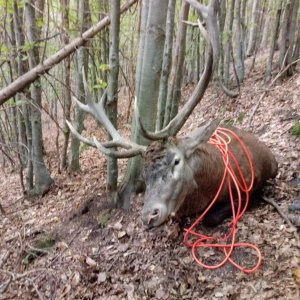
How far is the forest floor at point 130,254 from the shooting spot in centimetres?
345

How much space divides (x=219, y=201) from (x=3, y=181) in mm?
8209

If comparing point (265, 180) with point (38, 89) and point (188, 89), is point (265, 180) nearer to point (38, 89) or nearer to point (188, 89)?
point (38, 89)

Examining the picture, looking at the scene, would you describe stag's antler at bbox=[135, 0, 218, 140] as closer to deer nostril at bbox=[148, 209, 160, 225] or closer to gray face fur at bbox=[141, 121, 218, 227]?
gray face fur at bbox=[141, 121, 218, 227]

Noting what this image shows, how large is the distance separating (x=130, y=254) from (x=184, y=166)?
1178 mm

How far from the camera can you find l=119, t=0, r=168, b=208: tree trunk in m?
4.53

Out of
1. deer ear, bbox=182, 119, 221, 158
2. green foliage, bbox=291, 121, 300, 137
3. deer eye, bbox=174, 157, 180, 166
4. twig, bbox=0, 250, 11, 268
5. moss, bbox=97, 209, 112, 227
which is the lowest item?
twig, bbox=0, 250, 11, 268

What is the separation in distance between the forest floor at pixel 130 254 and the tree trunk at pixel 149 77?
0.27 m

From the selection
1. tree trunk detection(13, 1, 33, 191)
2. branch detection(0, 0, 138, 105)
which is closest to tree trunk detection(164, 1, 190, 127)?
branch detection(0, 0, 138, 105)

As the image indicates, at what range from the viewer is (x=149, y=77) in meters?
4.68

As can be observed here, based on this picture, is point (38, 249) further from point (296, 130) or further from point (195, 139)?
point (296, 130)

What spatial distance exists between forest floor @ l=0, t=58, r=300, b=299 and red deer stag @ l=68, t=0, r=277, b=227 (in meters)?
0.42

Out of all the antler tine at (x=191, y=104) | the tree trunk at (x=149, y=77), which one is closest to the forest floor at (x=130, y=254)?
the tree trunk at (x=149, y=77)

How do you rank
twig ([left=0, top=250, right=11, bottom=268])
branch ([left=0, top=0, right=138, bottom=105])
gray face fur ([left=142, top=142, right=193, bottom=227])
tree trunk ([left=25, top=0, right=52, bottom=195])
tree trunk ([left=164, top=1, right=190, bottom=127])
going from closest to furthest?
gray face fur ([left=142, top=142, right=193, bottom=227]), twig ([left=0, top=250, right=11, bottom=268]), branch ([left=0, top=0, right=138, bottom=105]), tree trunk ([left=25, top=0, right=52, bottom=195]), tree trunk ([left=164, top=1, right=190, bottom=127])

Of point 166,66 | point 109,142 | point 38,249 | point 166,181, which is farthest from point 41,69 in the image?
point 166,181
